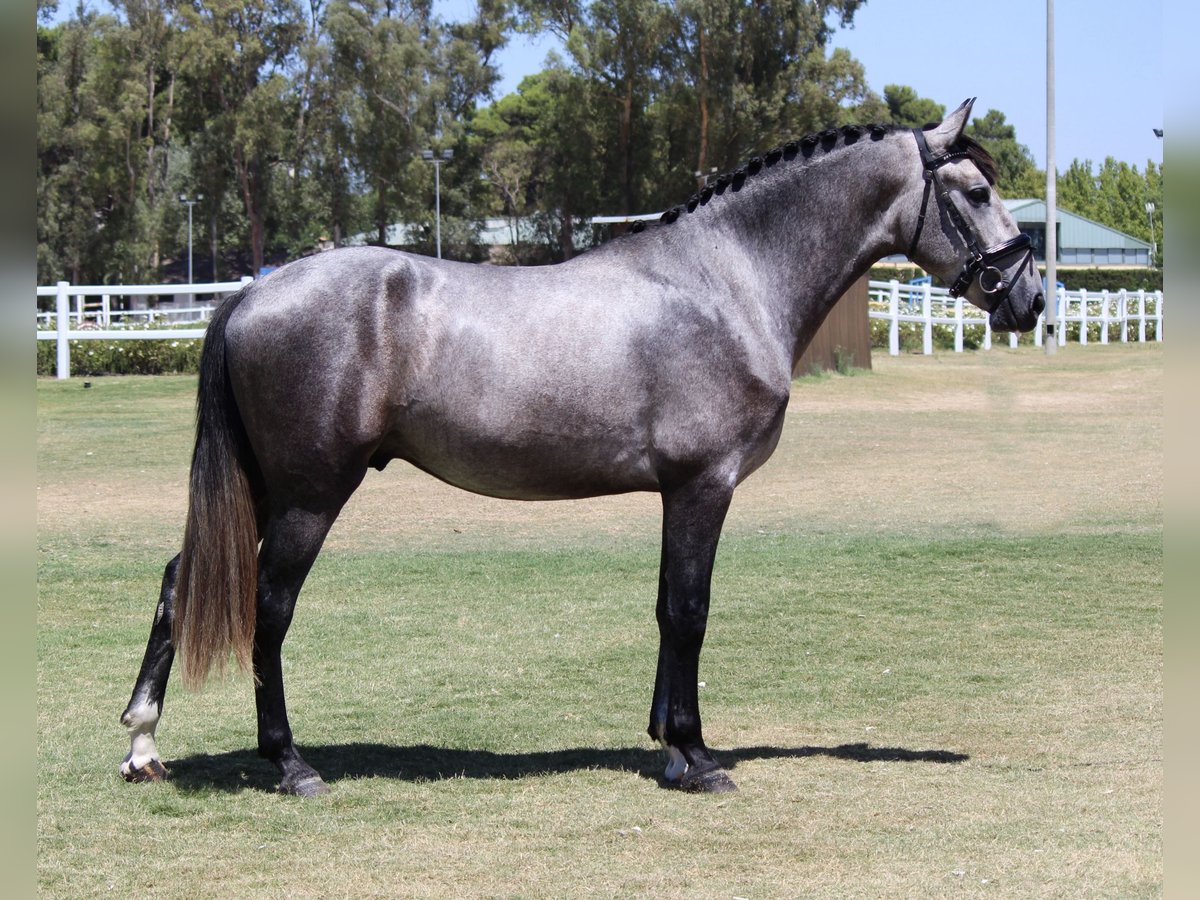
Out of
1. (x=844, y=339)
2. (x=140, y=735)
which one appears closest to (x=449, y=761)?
(x=140, y=735)

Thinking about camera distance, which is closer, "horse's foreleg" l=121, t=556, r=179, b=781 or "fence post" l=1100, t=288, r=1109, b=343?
"horse's foreleg" l=121, t=556, r=179, b=781

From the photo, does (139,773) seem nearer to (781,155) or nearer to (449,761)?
(449,761)

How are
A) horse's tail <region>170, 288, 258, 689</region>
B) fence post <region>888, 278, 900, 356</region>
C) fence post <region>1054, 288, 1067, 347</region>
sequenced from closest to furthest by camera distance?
horse's tail <region>170, 288, 258, 689</region> < fence post <region>888, 278, 900, 356</region> < fence post <region>1054, 288, 1067, 347</region>

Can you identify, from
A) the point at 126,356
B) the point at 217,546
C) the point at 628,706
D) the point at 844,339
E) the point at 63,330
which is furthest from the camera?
the point at 844,339

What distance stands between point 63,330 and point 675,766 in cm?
1929

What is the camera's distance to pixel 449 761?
565cm

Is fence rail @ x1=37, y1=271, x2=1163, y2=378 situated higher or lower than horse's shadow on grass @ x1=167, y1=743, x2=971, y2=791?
higher

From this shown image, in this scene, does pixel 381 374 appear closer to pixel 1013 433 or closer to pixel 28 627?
pixel 28 627

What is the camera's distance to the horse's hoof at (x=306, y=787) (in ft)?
16.7

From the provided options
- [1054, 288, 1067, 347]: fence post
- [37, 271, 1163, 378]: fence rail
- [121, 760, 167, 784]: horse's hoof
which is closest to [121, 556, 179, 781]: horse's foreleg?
[121, 760, 167, 784]: horse's hoof

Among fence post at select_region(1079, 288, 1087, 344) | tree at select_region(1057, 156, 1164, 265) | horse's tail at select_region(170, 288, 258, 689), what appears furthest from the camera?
tree at select_region(1057, 156, 1164, 265)

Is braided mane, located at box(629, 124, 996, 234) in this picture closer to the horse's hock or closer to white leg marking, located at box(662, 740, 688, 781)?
white leg marking, located at box(662, 740, 688, 781)

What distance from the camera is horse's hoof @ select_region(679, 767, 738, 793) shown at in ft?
17.0

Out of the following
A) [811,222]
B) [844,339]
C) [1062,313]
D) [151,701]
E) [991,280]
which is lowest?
[151,701]
